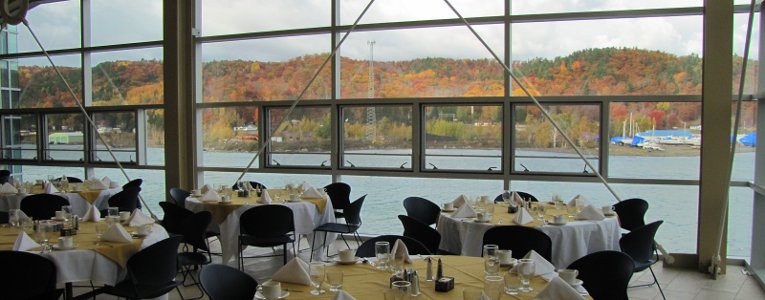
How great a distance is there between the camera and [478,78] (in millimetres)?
7832

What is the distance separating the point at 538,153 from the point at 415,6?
2.73 metres

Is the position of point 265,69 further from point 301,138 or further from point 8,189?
point 8,189

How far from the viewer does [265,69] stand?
352 inches

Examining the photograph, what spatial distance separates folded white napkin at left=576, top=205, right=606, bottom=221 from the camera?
5133 mm

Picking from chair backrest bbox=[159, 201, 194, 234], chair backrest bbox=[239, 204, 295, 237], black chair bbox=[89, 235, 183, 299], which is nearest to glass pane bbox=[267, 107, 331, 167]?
chair backrest bbox=[239, 204, 295, 237]

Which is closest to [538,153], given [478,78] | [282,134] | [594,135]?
[594,135]

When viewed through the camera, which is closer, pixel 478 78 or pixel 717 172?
pixel 717 172

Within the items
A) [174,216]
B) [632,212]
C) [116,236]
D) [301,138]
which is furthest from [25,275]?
[632,212]

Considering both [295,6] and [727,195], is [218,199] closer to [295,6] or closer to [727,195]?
[295,6]

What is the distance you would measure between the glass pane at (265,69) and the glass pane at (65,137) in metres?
3.14

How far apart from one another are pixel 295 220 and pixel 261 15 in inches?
155

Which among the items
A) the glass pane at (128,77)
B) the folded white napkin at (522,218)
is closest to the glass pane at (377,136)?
the folded white napkin at (522,218)

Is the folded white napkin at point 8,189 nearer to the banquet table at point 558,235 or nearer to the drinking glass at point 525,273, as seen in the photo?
the banquet table at point 558,235

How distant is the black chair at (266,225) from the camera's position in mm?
5742
